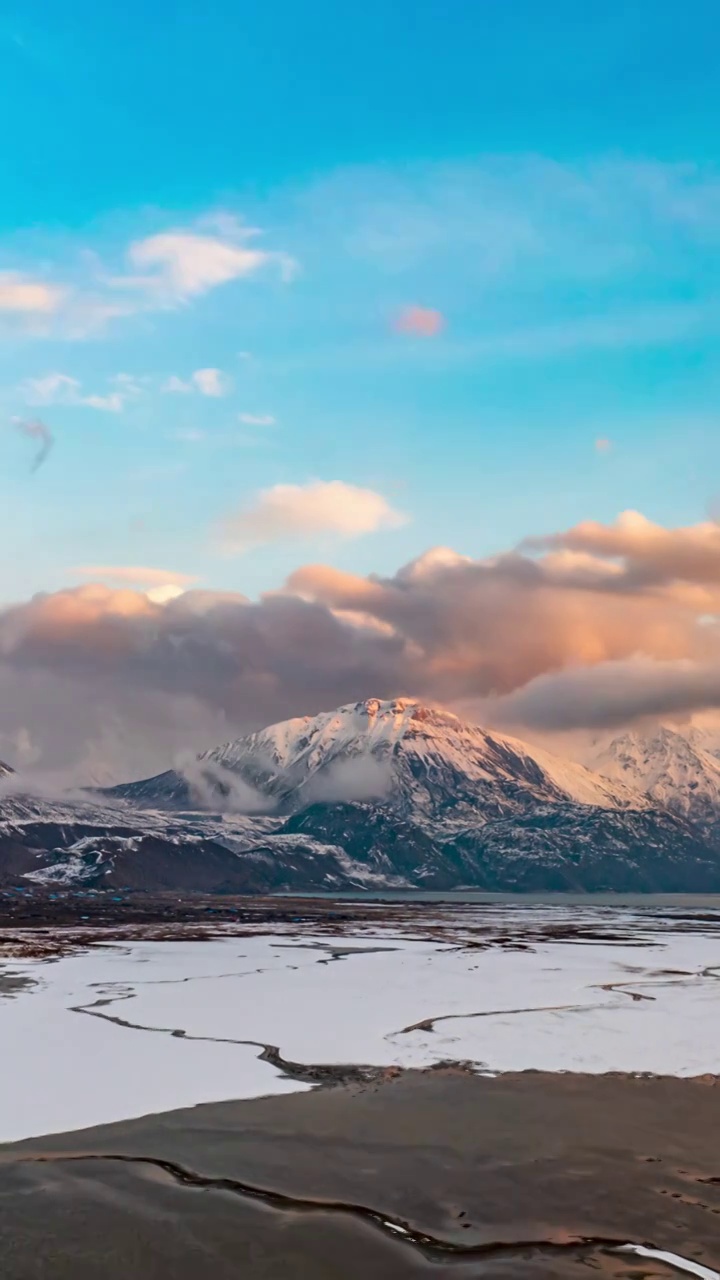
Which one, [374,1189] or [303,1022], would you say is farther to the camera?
[303,1022]

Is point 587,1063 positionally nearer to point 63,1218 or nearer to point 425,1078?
point 425,1078

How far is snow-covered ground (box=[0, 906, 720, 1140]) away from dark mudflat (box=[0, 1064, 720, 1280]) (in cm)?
363

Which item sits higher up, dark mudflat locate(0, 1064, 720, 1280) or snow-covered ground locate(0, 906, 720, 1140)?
dark mudflat locate(0, 1064, 720, 1280)

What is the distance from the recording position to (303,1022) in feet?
152

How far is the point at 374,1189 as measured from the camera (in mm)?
22672

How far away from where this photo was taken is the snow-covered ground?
108ft

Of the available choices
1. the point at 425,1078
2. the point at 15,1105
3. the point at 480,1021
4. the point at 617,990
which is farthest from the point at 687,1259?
the point at 617,990

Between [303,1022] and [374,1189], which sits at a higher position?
[374,1189]

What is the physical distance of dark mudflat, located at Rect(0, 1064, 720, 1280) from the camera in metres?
18.5

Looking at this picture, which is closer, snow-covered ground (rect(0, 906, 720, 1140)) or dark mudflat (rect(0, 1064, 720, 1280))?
dark mudflat (rect(0, 1064, 720, 1280))

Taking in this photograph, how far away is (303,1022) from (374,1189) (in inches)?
957

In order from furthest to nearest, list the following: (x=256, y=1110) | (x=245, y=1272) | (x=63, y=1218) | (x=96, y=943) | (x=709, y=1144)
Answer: (x=96, y=943) < (x=256, y=1110) < (x=709, y=1144) < (x=63, y=1218) < (x=245, y=1272)

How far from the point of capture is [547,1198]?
72.0ft

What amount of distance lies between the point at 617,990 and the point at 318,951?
42576mm
